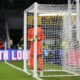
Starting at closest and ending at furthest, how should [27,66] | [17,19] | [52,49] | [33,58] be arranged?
[33,58], [52,49], [27,66], [17,19]

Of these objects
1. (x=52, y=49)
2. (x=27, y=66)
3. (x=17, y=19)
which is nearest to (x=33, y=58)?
(x=52, y=49)

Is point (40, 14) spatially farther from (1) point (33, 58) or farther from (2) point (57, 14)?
(1) point (33, 58)

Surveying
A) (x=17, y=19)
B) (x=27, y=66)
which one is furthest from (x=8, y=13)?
(x=27, y=66)

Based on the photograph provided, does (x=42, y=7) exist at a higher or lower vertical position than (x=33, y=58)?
higher

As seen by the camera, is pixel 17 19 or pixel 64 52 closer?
pixel 64 52

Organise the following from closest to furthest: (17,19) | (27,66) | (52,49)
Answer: (52,49), (27,66), (17,19)

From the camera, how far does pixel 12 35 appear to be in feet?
121

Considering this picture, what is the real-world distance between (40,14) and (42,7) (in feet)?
2.14

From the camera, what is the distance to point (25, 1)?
37.3 metres

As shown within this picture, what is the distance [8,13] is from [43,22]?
21650mm

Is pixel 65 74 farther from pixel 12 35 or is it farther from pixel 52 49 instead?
pixel 12 35

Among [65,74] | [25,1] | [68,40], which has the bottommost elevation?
[65,74]

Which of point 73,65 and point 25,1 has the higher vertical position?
point 25,1

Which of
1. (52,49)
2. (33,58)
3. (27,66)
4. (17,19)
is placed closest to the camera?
(33,58)
